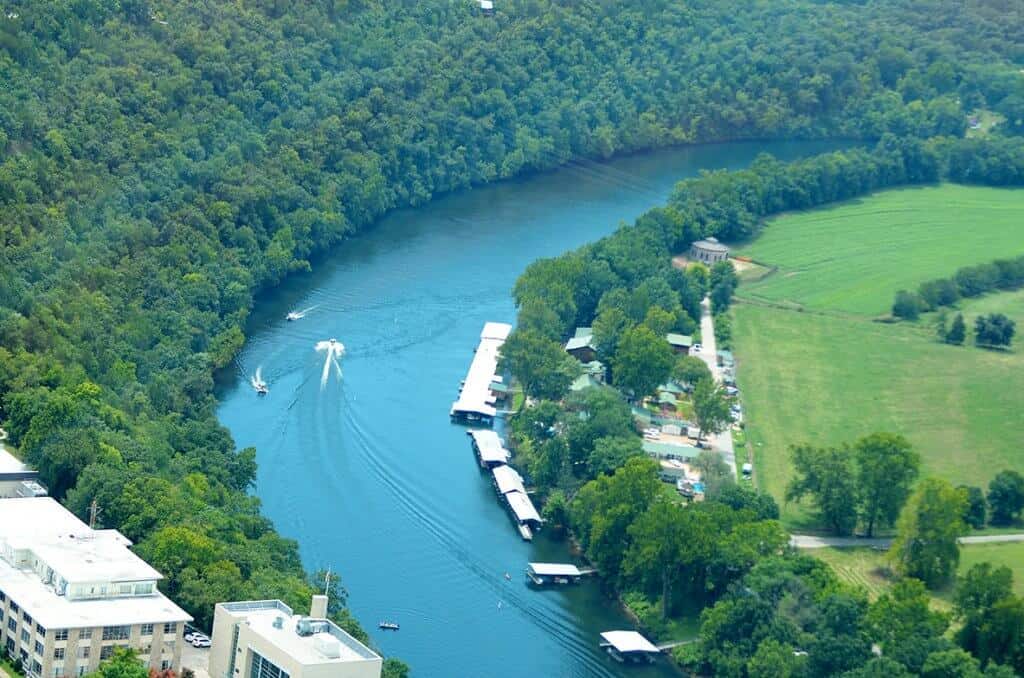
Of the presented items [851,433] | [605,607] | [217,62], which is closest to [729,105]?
[217,62]

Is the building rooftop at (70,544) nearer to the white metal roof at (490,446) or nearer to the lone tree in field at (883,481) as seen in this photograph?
the white metal roof at (490,446)

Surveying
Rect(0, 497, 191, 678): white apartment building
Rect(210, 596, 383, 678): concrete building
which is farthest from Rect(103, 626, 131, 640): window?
Rect(210, 596, 383, 678): concrete building

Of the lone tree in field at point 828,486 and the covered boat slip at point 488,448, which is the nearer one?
the lone tree in field at point 828,486

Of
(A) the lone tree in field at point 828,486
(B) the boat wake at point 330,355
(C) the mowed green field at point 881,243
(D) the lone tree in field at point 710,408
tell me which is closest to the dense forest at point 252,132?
(B) the boat wake at point 330,355

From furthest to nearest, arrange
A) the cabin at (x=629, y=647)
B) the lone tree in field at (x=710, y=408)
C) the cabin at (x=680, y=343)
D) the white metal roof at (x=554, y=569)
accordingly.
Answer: the cabin at (x=680, y=343) → the lone tree in field at (x=710, y=408) → the white metal roof at (x=554, y=569) → the cabin at (x=629, y=647)

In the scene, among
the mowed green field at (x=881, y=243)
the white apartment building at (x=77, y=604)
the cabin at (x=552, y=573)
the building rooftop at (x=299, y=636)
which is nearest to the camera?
the building rooftop at (x=299, y=636)

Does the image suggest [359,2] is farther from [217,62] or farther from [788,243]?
[788,243]
